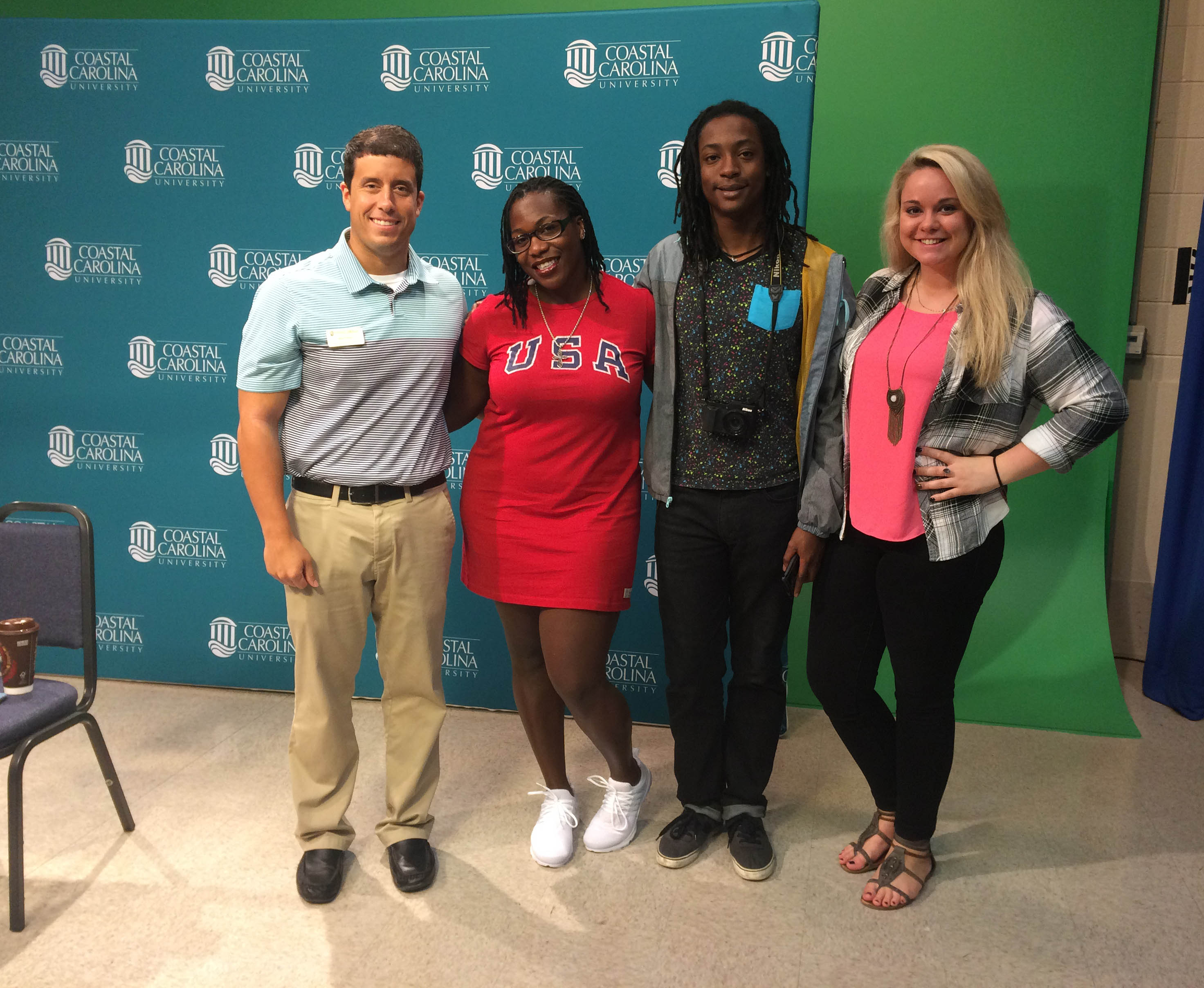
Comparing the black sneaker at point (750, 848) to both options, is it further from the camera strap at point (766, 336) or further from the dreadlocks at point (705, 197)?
the dreadlocks at point (705, 197)

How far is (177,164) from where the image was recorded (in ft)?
10.4

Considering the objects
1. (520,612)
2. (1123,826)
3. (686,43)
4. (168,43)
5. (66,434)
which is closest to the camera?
(520,612)

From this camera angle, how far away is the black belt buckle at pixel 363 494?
6.79ft

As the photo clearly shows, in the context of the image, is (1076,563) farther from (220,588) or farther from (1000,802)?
(220,588)

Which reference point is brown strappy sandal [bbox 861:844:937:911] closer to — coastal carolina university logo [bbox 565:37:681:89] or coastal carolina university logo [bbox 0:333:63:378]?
coastal carolina university logo [bbox 565:37:681:89]

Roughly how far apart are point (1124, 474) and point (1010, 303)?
7.37 ft

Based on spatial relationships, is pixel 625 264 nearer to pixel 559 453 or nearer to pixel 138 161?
pixel 559 453

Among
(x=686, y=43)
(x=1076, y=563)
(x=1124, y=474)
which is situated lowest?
(x=1076, y=563)

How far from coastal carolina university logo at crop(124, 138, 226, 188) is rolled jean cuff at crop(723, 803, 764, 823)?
8.16 ft

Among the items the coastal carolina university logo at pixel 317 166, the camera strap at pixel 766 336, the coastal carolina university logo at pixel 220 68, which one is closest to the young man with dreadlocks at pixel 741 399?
the camera strap at pixel 766 336

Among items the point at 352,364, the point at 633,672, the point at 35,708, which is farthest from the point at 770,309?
the point at 35,708

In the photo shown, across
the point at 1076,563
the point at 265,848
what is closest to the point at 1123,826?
the point at 1076,563

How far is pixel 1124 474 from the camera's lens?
12.2 feet

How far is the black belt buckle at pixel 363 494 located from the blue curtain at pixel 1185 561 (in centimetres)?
275
